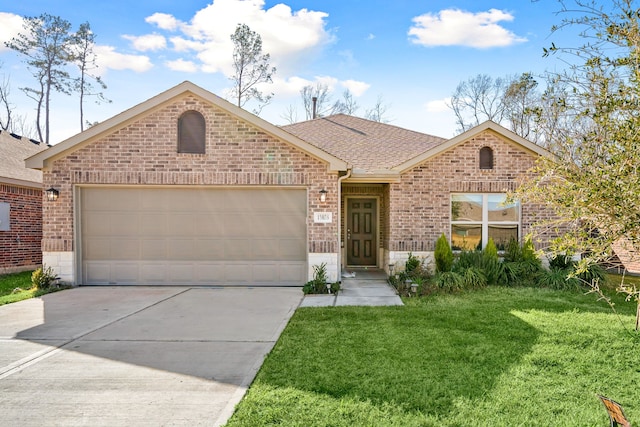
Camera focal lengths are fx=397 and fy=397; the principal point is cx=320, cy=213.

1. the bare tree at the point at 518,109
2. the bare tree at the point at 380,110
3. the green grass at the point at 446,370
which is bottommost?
the green grass at the point at 446,370

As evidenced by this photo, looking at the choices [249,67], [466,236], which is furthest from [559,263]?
[249,67]

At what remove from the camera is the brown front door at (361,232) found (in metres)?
12.4

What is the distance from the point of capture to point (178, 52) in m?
15.2

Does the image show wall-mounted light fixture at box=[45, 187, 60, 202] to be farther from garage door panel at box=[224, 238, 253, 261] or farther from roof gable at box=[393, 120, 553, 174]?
roof gable at box=[393, 120, 553, 174]

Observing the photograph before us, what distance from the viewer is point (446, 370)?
4.33 m

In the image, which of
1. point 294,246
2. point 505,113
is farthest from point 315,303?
point 505,113

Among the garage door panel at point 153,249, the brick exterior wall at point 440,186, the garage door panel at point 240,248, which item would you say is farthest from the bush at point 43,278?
the brick exterior wall at point 440,186

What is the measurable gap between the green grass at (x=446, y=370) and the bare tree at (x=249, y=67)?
20011 mm

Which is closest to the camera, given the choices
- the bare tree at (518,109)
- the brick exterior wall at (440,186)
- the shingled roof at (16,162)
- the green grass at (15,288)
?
the green grass at (15,288)

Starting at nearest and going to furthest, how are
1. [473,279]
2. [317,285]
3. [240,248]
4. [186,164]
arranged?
[317,285] < [473,279] < [186,164] < [240,248]

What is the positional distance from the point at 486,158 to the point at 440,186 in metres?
1.44

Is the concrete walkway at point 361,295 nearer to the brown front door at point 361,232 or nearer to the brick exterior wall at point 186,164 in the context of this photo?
the brick exterior wall at point 186,164

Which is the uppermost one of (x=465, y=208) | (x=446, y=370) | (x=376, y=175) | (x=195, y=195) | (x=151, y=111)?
(x=151, y=111)

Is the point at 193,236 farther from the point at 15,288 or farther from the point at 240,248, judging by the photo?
Result: the point at 15,288
